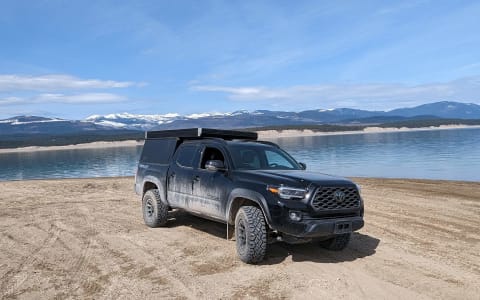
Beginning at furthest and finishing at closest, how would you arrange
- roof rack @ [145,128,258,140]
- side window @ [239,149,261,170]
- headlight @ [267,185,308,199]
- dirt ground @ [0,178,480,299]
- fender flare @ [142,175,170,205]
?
fender flare @ [142,175,170,205]
roof rack @ [145,128,258,140]
side window @ [239,149,261,170]
headlight @ [267,185,308,199]
dirt ground @ [0,178,480,299]

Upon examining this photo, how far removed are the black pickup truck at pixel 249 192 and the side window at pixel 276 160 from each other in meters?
0.02

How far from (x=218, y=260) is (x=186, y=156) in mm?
2629

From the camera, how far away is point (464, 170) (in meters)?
29.0

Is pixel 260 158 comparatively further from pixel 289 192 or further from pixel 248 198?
pixel 289 192

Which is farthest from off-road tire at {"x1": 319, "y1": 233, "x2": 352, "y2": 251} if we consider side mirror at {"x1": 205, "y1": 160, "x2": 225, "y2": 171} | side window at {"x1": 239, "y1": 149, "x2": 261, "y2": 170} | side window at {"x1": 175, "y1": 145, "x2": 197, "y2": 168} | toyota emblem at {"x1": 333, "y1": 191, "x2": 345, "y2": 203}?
side window at {"x1": 175, "y1": 145, "x2": 197, "y2": 168}

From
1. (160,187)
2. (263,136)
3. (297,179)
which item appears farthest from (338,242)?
(263,136)

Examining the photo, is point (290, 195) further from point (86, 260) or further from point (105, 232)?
point (105, 232)

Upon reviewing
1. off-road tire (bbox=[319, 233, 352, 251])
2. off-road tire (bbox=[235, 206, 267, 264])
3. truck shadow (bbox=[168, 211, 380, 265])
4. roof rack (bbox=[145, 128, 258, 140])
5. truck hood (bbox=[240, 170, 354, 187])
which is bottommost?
truck shadow (bbox=[168, 211, 380, 265])

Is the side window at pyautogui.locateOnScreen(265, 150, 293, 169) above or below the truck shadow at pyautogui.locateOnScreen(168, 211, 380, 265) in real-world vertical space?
above

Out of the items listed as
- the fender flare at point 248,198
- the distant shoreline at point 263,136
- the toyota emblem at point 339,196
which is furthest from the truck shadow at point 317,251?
the distant shoreline at point 263,136

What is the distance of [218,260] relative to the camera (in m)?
7.51

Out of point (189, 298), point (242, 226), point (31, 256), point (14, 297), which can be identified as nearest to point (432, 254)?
point (242, 226)

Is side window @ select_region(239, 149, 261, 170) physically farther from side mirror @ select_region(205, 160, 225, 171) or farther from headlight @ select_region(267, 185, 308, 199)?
headlight @ select_region(267, 185, 308, 199)

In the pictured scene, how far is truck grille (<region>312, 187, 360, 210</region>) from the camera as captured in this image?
687 centimetres
